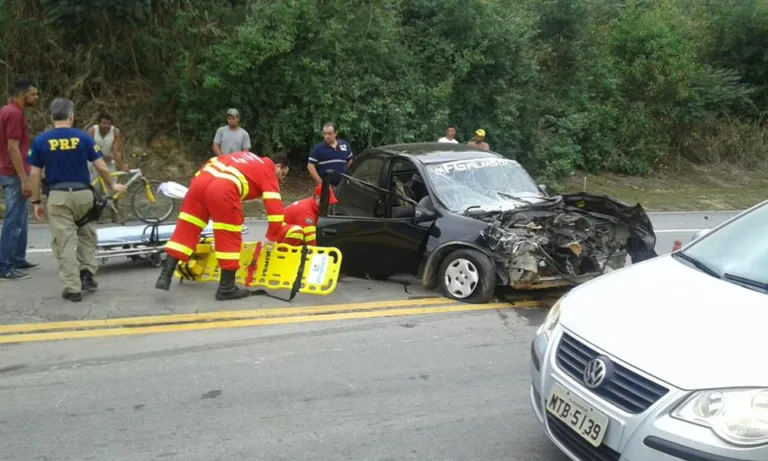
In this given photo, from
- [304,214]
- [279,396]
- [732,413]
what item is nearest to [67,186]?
[304,214]

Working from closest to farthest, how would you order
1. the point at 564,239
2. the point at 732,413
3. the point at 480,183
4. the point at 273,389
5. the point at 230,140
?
1. the point at 732,413
2. the point at 273,389
3. the point at 564,239
4. the point at 480,183
5. the point at 230,140

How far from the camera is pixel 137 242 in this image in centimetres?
809

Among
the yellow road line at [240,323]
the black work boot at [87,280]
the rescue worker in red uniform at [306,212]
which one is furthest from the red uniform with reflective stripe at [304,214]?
the black work boot at [87,280]

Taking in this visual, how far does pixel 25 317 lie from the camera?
628cm

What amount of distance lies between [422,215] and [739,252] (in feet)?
11.6

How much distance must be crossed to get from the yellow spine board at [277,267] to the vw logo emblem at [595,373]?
386cm

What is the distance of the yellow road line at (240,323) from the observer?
5.80 metres

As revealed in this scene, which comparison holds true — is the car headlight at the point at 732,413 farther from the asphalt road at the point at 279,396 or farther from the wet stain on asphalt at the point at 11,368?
the wet stain on asphalt at the point at 11,368

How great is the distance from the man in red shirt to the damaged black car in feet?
10.1

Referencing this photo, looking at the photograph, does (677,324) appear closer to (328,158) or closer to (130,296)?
(130,296)

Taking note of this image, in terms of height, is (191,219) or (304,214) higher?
(191,219)

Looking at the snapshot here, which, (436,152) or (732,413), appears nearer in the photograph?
(732,413)

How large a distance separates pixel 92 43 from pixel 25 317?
38.4ft

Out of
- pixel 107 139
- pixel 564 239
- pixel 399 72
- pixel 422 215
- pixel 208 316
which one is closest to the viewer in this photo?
pixel 208 316
